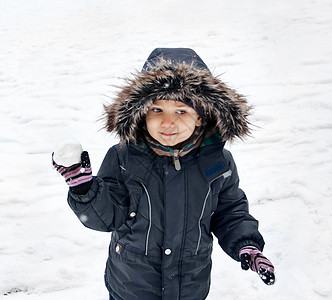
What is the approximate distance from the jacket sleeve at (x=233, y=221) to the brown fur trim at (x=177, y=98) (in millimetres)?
199

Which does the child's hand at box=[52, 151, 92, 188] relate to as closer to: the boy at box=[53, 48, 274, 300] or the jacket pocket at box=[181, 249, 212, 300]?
the boy at box=[53, 48, 274, 300]

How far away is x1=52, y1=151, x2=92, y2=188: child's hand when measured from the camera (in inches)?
57.2

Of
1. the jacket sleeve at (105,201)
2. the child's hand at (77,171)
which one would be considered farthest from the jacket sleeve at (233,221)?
the child's hand at (77,171)

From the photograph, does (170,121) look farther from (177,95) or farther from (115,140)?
(115,140)

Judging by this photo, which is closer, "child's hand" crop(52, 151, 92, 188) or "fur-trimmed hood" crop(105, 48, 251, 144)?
"child's hand" crop(52, 151, 92, 188)

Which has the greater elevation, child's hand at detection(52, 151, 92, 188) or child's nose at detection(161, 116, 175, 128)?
child's nose at detection(161, 116, 175, 128)

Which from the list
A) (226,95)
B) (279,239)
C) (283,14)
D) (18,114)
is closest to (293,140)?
(279,239)

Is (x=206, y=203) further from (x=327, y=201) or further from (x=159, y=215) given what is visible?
(x=327, y=201)

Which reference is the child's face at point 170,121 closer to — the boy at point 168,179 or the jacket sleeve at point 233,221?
the boy at point 168,179

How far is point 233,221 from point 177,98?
65 centimetres

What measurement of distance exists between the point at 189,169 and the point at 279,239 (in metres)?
1.73

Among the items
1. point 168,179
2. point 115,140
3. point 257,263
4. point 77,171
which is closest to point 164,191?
point 168,179

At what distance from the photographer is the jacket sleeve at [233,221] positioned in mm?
1791

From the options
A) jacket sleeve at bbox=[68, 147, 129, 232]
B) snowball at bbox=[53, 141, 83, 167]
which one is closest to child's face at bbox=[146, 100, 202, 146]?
jacket sleeve at bbox=[68, 147, 129, 232]
